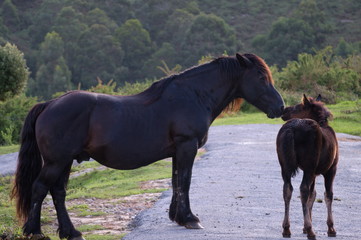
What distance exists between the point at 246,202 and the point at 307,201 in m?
2.50

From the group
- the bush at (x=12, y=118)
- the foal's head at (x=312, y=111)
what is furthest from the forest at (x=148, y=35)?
the foal's head at (x=312, y=111)

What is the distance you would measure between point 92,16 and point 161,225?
69.0 metres

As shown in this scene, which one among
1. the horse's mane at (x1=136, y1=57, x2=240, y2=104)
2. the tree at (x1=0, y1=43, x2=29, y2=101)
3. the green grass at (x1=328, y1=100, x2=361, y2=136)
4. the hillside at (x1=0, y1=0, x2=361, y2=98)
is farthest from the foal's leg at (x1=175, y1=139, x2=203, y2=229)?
the hillside at (x1=0, y1=0, x2=361, y2=98)

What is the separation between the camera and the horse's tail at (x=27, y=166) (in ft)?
26.9

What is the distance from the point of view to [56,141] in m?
7.93

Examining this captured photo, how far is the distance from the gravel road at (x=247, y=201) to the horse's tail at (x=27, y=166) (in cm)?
129

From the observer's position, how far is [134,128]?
8.38 m

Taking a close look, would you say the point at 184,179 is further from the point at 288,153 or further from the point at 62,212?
the point at 62,212

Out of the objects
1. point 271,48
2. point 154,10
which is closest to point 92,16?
point 154,10

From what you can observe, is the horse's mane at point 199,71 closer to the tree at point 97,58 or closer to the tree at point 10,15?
the tree at point 97,58

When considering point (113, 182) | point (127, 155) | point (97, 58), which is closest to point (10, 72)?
point (113, 182)

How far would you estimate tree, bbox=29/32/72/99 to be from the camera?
6000 centimetres

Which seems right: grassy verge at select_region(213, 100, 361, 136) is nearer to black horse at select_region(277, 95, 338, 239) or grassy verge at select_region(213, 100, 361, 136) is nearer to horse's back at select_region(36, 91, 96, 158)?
black horse at select_region(277, 95, 338, 239)

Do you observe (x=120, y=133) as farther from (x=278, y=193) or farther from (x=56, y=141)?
(x=278, y=193)
